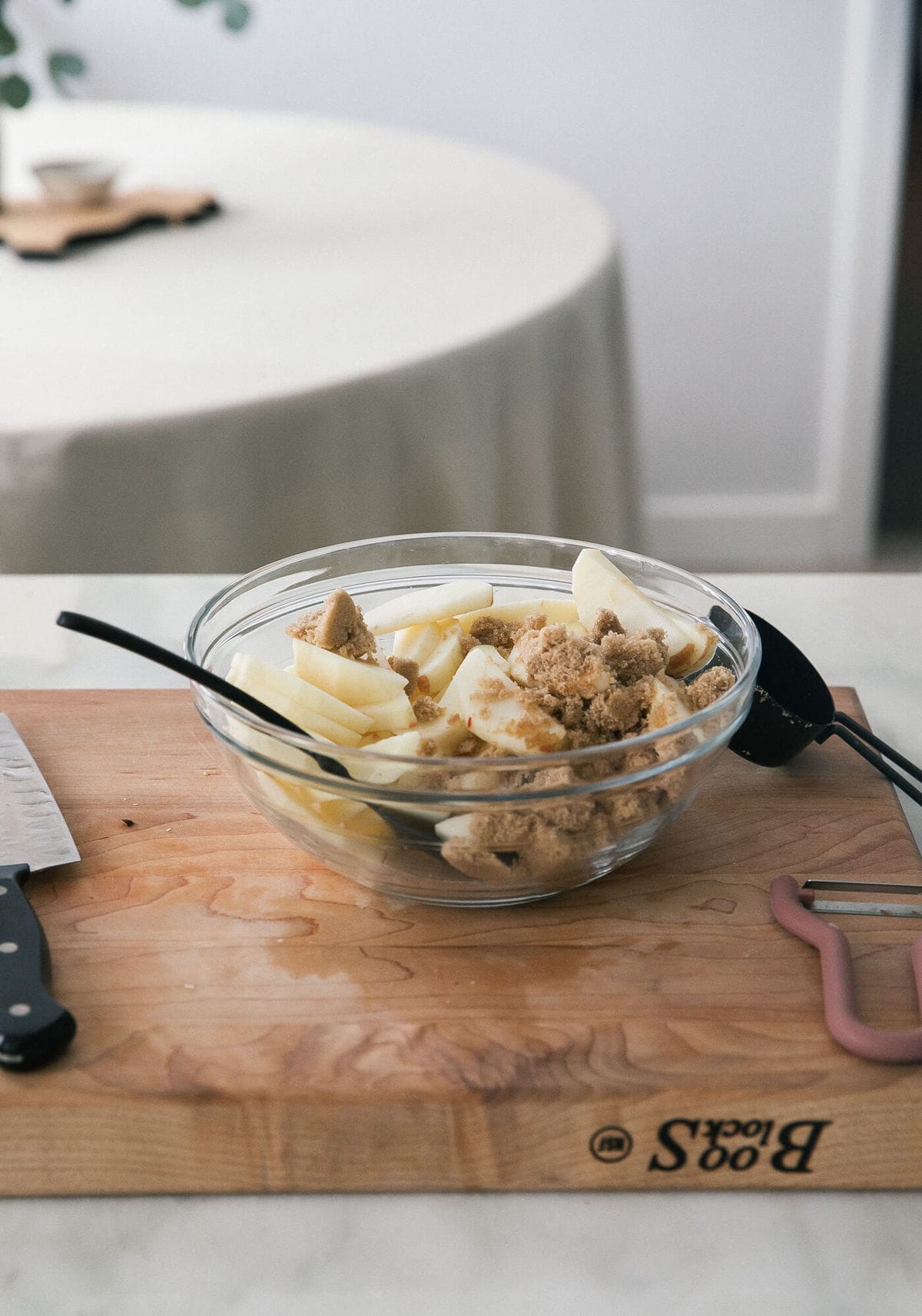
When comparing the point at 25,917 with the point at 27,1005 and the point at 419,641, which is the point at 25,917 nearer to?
the point at 27,1005

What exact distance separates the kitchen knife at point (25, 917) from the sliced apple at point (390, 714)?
175mm

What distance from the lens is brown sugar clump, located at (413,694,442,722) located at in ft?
2.06

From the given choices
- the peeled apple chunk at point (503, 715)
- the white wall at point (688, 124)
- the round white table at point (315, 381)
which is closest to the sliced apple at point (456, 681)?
the peeled apple chunk at point (503, 715)

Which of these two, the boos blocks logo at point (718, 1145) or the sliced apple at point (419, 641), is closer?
the boos blocks logo at point (718, 1145)

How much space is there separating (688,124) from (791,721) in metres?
2.55

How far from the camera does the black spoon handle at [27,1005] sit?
0.53 metres

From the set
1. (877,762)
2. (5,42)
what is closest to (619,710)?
(877,762)

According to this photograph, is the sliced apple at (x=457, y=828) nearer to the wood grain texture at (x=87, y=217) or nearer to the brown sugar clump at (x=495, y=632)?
the brown sugar clump at (x=495, y=632)

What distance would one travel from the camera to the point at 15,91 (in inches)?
72.6

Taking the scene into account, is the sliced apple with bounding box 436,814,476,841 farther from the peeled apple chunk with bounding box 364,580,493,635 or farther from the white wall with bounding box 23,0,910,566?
the white wall with bounding box 23,0,910,566

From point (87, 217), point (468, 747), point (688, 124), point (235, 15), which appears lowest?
point (688, 124)

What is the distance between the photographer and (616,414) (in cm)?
175

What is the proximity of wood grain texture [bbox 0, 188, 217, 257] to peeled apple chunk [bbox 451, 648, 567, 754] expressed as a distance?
4.51 ft

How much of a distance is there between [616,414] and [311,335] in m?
0.48
